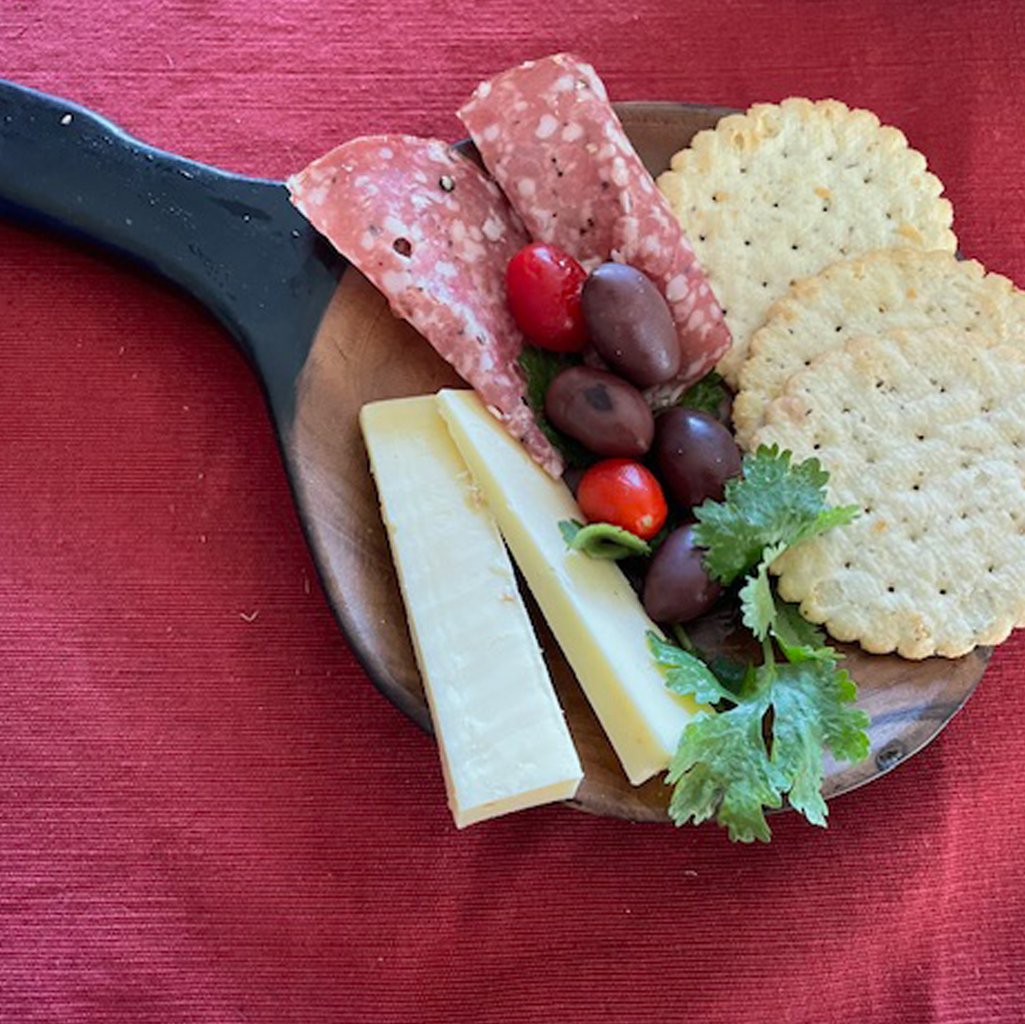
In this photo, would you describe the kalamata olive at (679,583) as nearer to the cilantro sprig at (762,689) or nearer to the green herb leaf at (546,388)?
the cilantro sprig at (762,689)

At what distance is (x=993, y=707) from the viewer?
4.60 ft

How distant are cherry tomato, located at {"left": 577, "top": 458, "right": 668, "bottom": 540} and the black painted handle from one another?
13.9 inches

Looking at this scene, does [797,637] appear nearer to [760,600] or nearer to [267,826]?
[760,600]

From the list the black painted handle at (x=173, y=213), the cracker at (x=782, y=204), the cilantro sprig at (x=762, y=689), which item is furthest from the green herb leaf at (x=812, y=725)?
the black painted handle at (x=173, y=213)

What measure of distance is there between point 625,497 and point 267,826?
19.3 inches

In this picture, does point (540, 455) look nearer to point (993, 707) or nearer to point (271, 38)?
point (993, 707)

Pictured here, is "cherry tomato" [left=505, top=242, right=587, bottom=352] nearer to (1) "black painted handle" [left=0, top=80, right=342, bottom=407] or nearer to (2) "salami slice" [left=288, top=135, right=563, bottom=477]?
(2) "salami slice" [left=288, top=135, right=563, bottom=477]

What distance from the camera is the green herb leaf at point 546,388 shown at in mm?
1328

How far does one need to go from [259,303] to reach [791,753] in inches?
28.2

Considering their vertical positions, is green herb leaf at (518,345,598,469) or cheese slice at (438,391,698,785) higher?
green herb leaf at (518,345,598,469)

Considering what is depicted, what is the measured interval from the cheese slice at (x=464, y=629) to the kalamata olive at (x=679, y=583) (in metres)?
0.13

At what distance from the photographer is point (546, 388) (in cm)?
135

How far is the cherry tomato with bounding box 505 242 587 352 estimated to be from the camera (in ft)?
4.28

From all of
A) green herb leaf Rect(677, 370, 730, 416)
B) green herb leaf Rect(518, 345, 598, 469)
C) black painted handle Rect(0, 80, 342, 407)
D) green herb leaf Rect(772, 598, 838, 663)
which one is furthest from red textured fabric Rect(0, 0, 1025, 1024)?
green herb leaf Rect(677, 370, 730, 416)
